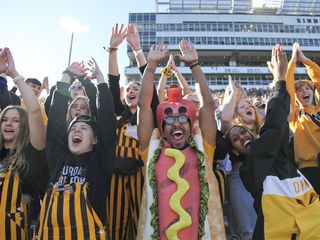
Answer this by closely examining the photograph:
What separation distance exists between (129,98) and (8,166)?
156 cm

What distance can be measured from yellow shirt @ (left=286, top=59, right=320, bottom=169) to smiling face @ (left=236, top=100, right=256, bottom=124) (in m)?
0.43

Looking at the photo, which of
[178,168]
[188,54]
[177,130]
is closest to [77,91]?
[188,54]

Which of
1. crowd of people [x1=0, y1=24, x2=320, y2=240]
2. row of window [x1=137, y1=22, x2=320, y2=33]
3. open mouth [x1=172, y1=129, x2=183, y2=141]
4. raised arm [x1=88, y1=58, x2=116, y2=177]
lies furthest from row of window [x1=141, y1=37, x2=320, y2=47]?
open mouth [x1=172, y1=129, x2=183, y2=141]

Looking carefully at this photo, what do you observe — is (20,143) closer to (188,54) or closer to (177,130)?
(177,130)

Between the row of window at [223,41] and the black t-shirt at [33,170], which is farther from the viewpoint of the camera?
the row of window at [223,41]

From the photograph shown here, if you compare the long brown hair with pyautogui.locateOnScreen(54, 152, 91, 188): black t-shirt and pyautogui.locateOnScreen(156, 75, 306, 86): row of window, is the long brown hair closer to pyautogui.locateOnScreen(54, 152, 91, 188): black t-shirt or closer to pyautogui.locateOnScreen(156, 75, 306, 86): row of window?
pyautogui.locateOnScreen(54, 152, 91, 188): black t-shirt

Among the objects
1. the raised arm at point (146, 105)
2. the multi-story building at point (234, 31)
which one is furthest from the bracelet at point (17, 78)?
the multi-story building at point (234, 31)

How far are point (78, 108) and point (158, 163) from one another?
1214 millimetres

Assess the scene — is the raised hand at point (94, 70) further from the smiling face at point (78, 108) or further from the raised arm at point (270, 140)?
the raised arm at point (270, 140)

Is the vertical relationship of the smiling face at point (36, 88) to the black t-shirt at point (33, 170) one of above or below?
above

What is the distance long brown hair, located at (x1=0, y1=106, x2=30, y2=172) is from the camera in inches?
123

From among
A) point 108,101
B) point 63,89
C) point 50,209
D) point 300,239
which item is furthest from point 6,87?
point 300,239

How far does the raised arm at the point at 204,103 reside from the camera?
309 cm

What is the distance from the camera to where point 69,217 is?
8.49ft
